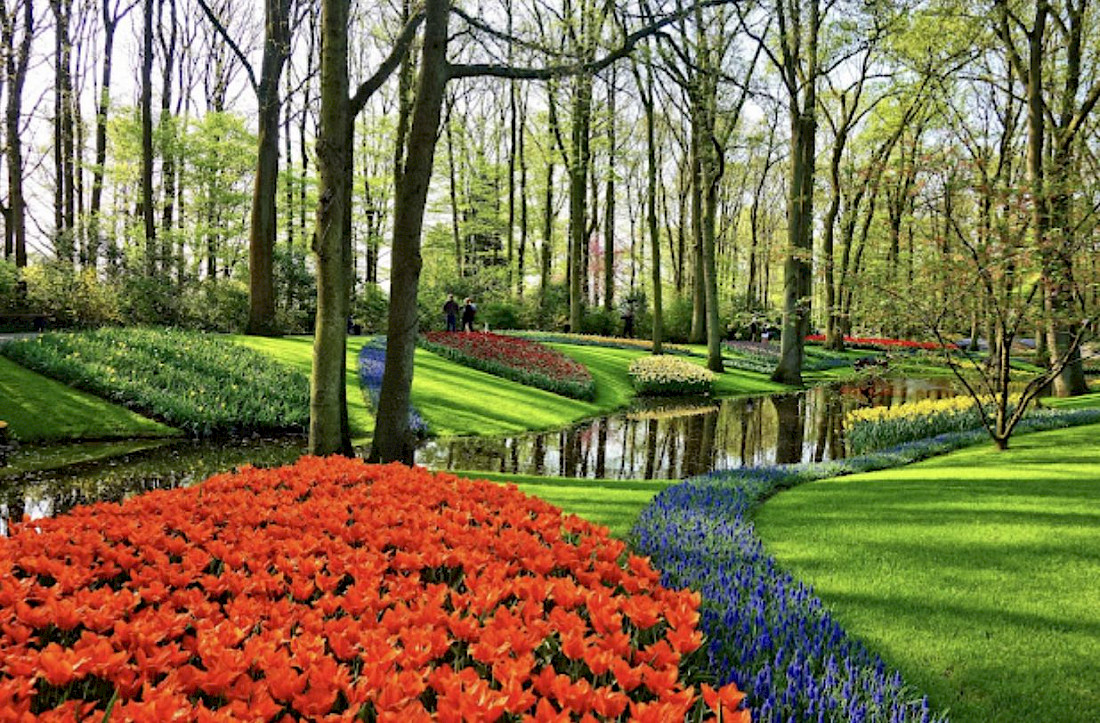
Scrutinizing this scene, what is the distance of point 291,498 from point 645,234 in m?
55.0

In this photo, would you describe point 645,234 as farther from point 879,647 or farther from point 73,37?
point 879,647

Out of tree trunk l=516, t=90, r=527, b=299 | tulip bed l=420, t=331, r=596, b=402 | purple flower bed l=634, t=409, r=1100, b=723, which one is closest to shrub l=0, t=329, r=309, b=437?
tulip bed l=420, t=331, r=596, b=402

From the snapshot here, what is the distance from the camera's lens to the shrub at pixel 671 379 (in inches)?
782

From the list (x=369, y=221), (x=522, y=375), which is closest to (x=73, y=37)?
(x=369, y=221)

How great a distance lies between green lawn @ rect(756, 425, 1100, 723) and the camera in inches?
122

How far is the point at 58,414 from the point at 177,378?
2109 mm

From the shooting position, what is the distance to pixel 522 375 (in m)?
18.2

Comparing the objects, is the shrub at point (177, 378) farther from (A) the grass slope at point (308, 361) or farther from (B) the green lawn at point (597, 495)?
(B) the green lawn at point (597, 495)

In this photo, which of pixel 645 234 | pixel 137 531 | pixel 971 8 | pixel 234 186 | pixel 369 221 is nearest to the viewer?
pixel 137 531

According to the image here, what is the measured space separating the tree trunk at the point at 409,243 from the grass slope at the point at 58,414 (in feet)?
16.0

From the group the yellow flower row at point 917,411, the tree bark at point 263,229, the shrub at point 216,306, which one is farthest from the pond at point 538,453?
the shrub at point 216,306

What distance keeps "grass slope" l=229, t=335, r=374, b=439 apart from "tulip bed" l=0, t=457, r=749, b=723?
26.3 feet

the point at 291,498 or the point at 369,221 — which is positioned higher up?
the point at 369,221

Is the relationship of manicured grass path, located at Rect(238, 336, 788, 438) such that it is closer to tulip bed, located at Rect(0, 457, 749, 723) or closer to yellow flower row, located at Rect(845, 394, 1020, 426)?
yellow flower row, located at Rect(845, 394, 1020, 426)
